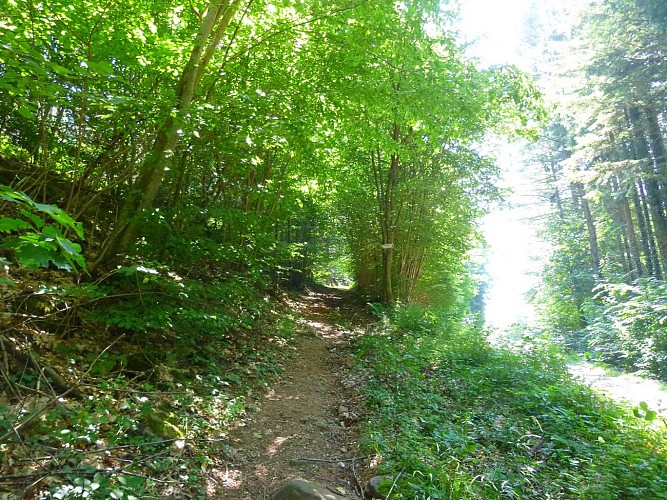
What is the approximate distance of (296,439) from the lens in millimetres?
4770

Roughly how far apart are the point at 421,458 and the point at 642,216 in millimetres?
17608

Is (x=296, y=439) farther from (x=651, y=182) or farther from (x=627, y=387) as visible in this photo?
(x=651, y=182)

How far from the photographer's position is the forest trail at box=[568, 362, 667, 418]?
6558mm

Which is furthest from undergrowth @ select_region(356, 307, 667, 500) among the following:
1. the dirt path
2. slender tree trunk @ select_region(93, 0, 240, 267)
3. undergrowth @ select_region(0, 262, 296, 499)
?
slender tree trunk @ select_region(93, 0, 240, 267)

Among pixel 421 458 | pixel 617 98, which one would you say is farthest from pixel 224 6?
pixel 617 98

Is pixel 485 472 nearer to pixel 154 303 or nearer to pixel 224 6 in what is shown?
pixel 154 303

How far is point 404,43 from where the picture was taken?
21.0 feet

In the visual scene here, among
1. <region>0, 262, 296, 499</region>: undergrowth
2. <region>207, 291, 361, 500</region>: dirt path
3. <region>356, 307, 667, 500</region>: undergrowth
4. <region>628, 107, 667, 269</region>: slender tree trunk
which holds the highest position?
<region>628, 107, 667, 269</region>: slender tree trunk

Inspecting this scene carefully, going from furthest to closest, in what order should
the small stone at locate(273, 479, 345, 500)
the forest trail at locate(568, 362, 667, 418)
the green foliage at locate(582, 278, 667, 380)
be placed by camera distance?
the green foliage at locate(582, 278, 667, 380) < the forest trail at locate(568, 362, 667, 418) < the small stone at locate(273, 479, 345, 500)

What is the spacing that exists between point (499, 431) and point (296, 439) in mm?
2576

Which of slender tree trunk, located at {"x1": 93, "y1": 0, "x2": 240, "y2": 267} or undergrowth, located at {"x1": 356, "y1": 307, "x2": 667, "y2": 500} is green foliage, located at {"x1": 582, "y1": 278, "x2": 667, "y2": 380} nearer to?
undergrowth, located at {"x1": 356, "y1": 307, "x2": 667, "y2": 500}

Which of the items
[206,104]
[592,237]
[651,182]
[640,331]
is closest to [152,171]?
[206,104]

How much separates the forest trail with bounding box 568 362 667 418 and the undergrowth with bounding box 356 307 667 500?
63cm

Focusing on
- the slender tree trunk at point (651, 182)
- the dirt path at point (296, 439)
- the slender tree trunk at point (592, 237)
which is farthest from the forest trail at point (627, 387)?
the slender tree trunk at point (592, 237)
